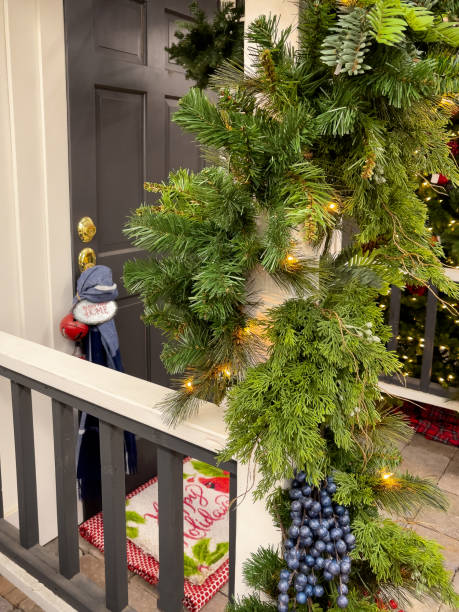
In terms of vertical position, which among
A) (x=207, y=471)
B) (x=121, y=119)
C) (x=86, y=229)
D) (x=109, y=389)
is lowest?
(x=207, y=471)

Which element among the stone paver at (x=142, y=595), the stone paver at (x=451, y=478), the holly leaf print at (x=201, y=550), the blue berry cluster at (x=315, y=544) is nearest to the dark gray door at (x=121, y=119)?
the holly leaf print at (x=201, y=550)

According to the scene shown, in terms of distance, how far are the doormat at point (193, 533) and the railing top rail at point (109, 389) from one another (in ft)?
2.98

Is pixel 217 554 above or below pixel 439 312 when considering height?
below

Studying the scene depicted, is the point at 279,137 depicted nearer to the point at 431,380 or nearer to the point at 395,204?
the point at 395,204

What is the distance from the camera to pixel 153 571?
2.11 metres

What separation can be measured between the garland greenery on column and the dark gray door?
1294 mm

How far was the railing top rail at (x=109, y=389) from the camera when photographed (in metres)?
1.11

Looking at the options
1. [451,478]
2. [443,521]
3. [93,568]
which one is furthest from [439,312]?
[93,568]

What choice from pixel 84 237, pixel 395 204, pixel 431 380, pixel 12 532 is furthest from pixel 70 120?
pixel 431 380

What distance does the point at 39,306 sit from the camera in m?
2.11

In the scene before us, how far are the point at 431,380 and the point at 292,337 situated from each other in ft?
8.29

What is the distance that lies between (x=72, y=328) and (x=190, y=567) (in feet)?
3.25

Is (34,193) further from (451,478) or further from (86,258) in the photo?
(451,478)

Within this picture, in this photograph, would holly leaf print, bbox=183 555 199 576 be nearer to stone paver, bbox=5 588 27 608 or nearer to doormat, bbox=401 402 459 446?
stone paver, bbox=5 588 27 608
